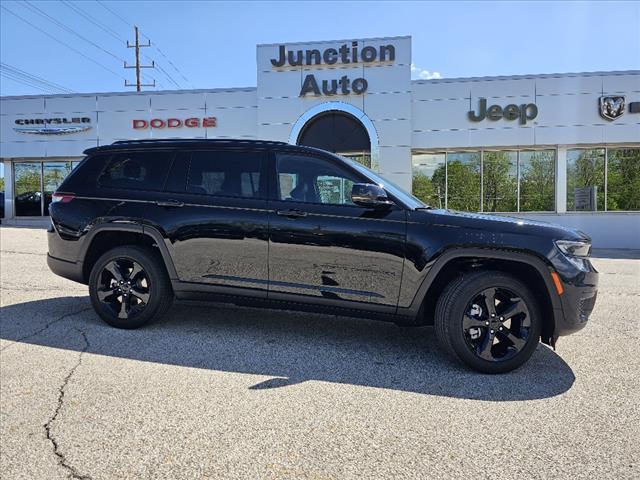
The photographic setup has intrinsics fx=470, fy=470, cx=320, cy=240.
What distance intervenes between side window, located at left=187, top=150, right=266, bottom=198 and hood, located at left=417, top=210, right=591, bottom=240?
1.56 m

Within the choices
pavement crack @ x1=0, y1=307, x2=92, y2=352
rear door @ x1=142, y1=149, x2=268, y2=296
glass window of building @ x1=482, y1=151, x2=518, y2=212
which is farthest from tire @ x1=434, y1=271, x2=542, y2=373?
glass window of building @ x1=482, y1=151, x2=518, y2=212

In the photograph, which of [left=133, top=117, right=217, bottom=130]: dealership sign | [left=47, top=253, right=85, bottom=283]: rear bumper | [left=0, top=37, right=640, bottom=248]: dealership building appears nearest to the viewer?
[left=47, top=253, right=85, bottom=283]: rear bumper

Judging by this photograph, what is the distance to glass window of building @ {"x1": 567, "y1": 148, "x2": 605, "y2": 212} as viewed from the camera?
16.3 metres

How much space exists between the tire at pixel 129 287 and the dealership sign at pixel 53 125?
16898 millimetres

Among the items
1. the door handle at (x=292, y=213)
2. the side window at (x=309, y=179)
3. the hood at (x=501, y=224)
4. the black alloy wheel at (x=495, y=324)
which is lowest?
the black alloy wheel at (x=495, y=324)

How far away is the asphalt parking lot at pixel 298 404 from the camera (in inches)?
94.9

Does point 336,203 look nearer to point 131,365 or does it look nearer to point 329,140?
point 131,365

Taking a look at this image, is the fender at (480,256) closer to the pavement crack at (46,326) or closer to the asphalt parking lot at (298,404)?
the asphalt parking lot at (298,404)

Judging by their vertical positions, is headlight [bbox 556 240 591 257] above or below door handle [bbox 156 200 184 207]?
below

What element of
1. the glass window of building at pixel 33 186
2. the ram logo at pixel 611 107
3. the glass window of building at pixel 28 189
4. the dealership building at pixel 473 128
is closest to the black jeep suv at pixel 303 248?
the dealership building at pixel 473 128

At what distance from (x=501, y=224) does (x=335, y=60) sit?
46.1 feet

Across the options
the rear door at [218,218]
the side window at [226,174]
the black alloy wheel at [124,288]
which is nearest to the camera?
the rear door at [218,218]

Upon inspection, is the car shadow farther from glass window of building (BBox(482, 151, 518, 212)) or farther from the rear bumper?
glass window of building (BBox(482, 151, 518, 212))

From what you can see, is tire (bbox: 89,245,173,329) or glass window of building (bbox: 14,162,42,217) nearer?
tire (bbox: 89,245,173,329)
